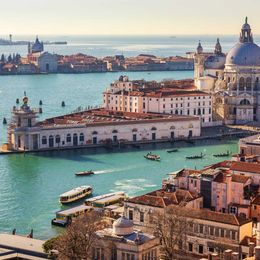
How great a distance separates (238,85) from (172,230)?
19.6 m

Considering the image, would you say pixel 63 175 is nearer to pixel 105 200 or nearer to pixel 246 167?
pixel 105 200

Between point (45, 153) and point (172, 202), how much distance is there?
10044 millimetres

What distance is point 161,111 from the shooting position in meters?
28.2

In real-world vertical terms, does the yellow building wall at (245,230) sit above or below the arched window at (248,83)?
below

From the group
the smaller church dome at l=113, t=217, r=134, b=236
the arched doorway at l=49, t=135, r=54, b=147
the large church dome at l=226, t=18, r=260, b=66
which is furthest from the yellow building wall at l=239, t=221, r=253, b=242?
the large church dome at l=226, t=18, r=260, b=66

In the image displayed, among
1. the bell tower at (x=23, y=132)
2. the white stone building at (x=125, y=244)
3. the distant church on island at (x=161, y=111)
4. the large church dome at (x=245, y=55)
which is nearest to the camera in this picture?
the white stone building at (x=125, y=244)

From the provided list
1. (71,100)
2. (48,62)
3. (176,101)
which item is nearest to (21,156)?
(176,101)

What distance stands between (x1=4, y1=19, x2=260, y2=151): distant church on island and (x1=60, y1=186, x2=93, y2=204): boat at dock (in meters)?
6.32

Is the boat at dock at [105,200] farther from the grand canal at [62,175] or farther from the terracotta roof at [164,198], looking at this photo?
the terracotta roof at [164,198]

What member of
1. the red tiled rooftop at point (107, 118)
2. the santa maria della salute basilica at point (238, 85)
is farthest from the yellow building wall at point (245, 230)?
the santa maria della salute basilica at point (238, 85)

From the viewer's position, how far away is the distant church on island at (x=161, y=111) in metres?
23.1

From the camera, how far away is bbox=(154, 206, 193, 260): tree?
11.2 meters

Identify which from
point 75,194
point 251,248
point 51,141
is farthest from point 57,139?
point 251,248

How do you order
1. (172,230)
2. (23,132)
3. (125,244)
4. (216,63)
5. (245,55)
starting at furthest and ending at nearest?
1. (216,63)
2. (245,55)
3. (23,132)
4. (172,230)
5. (125,244)
